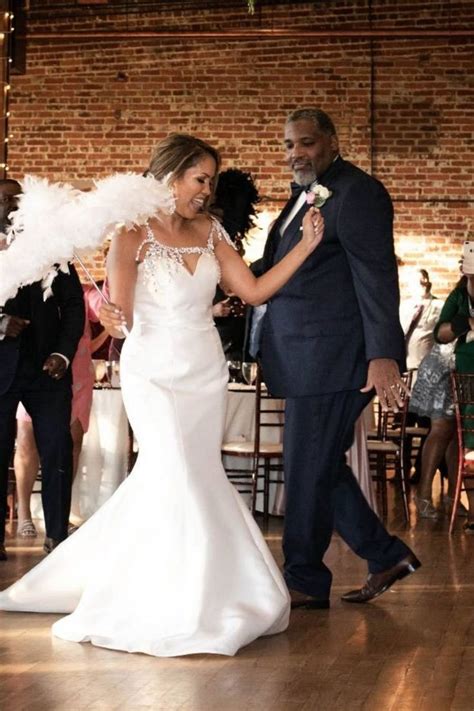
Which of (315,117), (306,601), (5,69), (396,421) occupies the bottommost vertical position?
(306,601)

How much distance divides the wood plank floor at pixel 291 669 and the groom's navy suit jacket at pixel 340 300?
0.84 m

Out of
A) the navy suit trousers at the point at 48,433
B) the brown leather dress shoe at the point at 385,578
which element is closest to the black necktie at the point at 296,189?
the brown leather dress shoe at the point at 385,578

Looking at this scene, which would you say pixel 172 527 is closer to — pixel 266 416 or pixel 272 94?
pixel 266 416

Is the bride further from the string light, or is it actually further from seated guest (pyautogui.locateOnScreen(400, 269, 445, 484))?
seated guest (pyautogui.locateOnScreen(400, 269, 445, 484))

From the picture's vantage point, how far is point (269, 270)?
14.2 ft

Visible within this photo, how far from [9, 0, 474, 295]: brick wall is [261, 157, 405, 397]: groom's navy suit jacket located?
8211mm

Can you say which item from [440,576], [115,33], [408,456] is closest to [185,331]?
[440,576]

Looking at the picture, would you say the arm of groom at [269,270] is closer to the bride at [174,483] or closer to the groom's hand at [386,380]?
the bride at [174,483]

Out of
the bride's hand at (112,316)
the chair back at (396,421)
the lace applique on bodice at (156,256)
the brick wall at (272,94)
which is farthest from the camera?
the brick wall at (272,94)

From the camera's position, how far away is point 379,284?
14.0ft

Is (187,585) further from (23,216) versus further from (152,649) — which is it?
(23,216)

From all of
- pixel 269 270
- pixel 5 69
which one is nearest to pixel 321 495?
pixel 269 270

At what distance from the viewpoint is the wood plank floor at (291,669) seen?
10.5ft

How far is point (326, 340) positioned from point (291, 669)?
124cm
